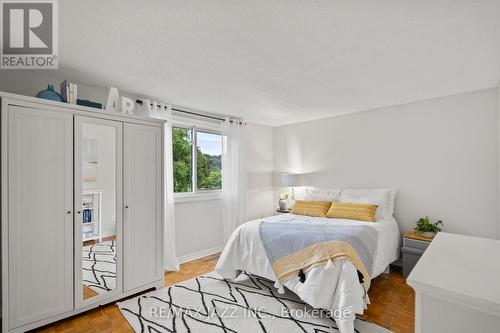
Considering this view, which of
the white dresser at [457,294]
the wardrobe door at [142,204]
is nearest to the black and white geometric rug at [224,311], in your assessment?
the wardrobe door at [142,204]

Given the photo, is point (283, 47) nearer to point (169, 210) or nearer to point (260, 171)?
point (169, 210)

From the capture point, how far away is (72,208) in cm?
245

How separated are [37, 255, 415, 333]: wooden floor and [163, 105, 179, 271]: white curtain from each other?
36cm

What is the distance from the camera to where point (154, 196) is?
3.06 metres

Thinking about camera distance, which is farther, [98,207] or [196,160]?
[196,160]

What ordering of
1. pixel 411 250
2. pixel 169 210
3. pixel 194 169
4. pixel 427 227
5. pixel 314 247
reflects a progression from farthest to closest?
pixel 194 169 → pixel 169 210 → pixel 427 227 → pixel 411 250 → pixel 314 247

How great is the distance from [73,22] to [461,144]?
4.36m

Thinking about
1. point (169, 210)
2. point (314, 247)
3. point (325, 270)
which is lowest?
point (325, 270)

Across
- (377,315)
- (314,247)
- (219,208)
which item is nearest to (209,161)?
(219,208)

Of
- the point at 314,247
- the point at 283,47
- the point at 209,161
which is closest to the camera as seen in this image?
the point at 283,47

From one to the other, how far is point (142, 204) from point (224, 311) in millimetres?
1433

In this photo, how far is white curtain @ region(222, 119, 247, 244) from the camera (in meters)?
4.59

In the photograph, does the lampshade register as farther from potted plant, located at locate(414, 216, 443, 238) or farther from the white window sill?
potted plant, located at locate(414, 216, 443, 238)

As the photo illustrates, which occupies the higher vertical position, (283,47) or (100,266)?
(283,47)
